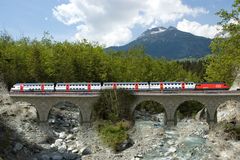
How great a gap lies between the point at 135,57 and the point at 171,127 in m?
42.2

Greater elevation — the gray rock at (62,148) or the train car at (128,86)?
the train car at (128,86)

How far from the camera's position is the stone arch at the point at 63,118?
198 feet

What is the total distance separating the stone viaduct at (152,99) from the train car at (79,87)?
363 centimetres

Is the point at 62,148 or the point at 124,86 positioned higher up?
the point at 124,86

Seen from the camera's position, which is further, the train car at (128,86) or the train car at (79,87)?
the train car at (79,87)

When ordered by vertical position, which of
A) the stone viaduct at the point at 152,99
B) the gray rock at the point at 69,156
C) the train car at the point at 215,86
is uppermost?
the train car at the point at 215,86

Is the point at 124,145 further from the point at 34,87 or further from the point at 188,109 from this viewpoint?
the point at 188,109

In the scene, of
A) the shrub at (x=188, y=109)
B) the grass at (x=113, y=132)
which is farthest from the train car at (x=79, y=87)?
the shrub at (x=188, y=109)

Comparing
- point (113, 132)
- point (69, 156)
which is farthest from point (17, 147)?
point (113, 132)

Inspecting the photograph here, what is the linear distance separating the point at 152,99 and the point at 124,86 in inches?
247

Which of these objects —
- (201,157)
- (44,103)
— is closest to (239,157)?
(201,157)

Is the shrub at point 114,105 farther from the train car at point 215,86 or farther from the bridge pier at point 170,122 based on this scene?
the train car at point 215,86

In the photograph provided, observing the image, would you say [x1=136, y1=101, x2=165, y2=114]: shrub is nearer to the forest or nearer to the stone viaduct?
the forest

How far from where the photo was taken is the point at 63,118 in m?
65.2
